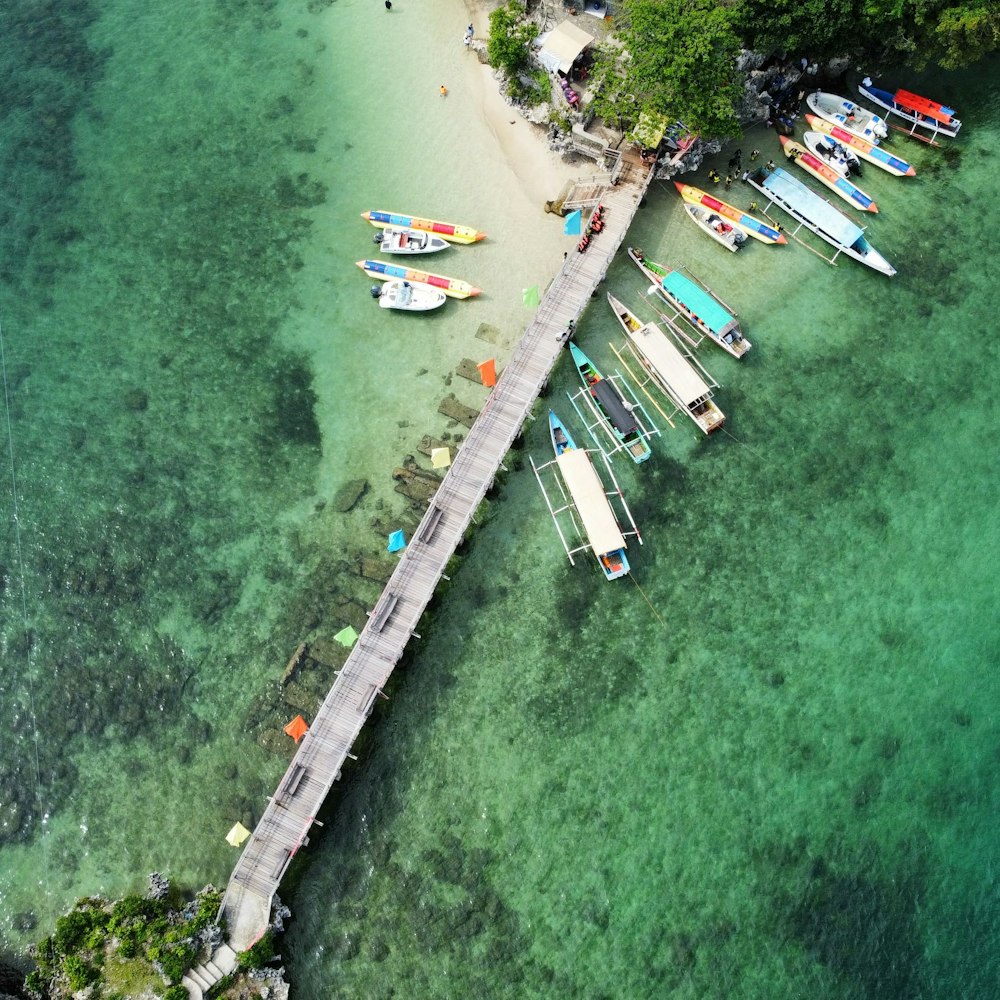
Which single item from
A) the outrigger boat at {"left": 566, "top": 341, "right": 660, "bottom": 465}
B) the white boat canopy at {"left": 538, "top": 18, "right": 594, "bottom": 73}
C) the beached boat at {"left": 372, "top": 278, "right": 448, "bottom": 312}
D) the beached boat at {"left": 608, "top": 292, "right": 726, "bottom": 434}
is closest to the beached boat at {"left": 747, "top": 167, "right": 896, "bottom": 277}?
the beached boat at {"left": 608, "top": 292, "right": 726, "bottom": 434}

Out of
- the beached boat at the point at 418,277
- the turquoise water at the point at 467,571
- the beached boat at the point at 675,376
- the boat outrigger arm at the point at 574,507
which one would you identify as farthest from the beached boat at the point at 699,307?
the beached boat at the point at 418,277

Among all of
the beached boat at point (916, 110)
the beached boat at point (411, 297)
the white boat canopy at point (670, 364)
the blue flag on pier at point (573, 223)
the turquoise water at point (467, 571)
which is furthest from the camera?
the beached boat at point (916, 110)

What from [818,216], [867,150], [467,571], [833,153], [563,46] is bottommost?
[467,571]

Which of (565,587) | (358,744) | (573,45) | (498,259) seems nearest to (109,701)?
(358,744)

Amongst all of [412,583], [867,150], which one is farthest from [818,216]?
[412,583]

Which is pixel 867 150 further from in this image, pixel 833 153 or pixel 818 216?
pixel 818 216

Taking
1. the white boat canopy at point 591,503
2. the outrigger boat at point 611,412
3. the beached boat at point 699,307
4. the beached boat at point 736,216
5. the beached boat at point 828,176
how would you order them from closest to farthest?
1. the white boat canopy at point 591,503
2. the outrigger boat at point 611,412
3. the beached boat at point 699,307
4. the beached boat at point 736,216
5. the beached boat at point 828,176

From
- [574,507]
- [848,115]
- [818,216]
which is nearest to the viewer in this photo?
[574,507]

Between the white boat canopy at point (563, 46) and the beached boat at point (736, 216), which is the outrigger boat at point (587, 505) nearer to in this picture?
the beached boat at point (736, 216)
